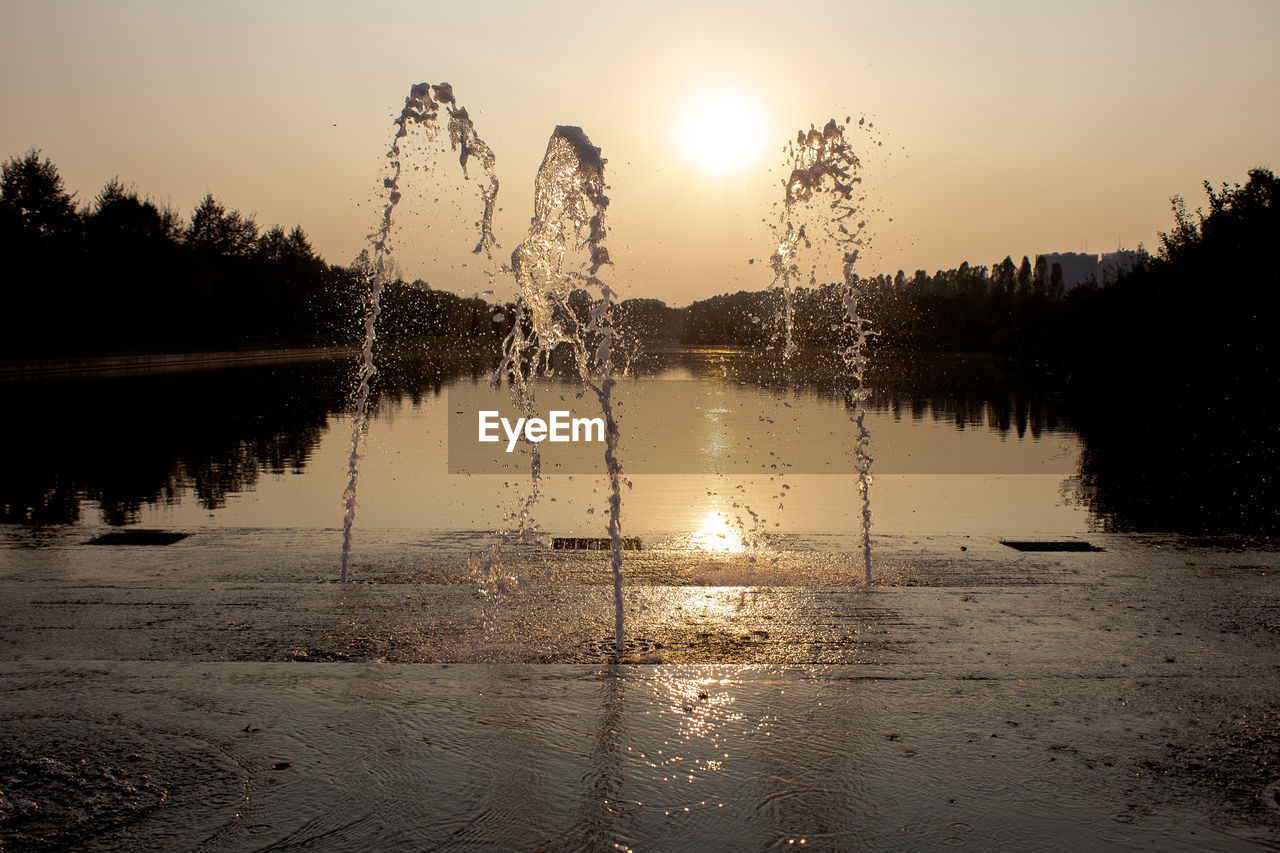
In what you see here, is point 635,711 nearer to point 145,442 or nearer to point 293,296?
point 145,442

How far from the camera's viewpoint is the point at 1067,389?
4262 centimetres

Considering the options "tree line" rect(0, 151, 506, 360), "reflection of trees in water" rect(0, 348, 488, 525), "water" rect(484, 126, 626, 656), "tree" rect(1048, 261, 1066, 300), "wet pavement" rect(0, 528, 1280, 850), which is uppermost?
"tree" rect(1048, 261, 1066, 300)

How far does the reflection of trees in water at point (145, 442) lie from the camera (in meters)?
12.5

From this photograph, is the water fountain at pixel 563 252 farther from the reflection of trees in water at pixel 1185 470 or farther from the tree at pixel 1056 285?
the tree at pixel 1056 285

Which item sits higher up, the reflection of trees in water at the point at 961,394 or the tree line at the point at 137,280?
the tree line at the point at 137,280

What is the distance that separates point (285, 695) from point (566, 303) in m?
4.67

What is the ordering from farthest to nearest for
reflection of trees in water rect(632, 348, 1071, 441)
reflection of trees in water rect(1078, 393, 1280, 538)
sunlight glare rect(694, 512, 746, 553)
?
reflection of trees in water rect(632, 348, 1071, 441) → reflection of trees in water rect(1078, 393, 1280, 538) → sunlight glare rect(694, 512, 746, 553)

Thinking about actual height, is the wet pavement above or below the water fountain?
below

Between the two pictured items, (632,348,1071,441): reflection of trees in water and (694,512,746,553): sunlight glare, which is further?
(632,348,1071,441): reflection of trees in water

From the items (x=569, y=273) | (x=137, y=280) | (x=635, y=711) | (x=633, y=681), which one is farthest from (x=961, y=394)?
(x=137, y=280)

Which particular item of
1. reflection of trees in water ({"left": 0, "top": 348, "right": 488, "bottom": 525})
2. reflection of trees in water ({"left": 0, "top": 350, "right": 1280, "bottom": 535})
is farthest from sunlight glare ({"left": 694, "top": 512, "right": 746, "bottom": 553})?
reflection of trees in water ({"left": 0, "top": 348, "right": 488, "bottom": 525})

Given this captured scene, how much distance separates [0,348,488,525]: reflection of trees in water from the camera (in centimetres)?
1249

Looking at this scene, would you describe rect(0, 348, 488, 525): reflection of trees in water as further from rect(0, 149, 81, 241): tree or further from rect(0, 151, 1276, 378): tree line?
rect(0, 149, 81, 241): tree

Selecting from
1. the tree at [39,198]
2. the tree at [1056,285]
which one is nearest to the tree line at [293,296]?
the tree at [39,198]
